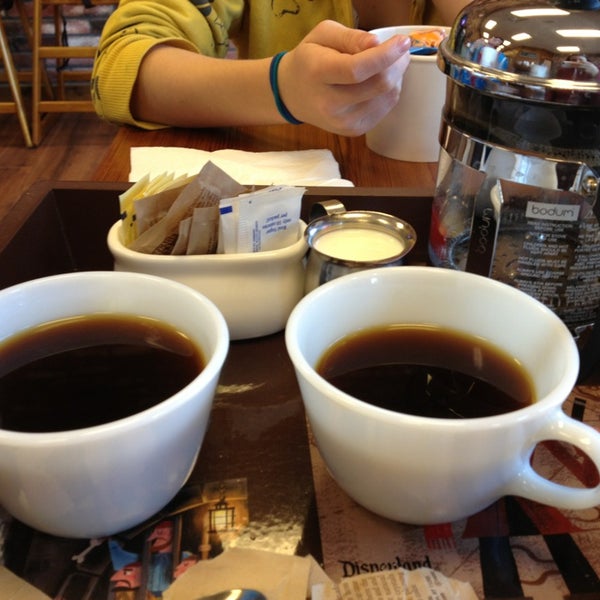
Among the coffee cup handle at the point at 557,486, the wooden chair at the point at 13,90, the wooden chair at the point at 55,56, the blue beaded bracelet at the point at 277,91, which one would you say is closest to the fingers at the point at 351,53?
the blue beaded bracelet at the point at 277,91

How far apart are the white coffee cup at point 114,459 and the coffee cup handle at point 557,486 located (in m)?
0.19

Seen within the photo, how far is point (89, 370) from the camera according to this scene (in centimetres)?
47

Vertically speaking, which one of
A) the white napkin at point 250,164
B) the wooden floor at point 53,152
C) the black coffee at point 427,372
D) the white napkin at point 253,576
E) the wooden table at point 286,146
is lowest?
the wooden floor at point 53,152

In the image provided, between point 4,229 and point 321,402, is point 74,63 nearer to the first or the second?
point 4,229

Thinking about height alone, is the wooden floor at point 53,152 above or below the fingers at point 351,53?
below

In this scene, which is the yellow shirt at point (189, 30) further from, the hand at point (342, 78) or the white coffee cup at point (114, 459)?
the white coffee cup at point (114, 459)

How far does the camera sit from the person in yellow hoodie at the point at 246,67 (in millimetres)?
779

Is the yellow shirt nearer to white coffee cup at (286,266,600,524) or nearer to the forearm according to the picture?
the forearm

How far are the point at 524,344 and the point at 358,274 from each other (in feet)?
0.41

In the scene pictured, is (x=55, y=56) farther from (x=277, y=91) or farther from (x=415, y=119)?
(x=415, y=119)

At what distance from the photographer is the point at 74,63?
3.04 m

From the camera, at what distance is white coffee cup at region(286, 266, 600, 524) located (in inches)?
12.9

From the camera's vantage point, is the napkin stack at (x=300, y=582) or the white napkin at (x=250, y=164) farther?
the white napkin at (x=250, y=164)

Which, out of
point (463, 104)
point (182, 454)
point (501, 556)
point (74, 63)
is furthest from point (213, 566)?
point (74, 63)
